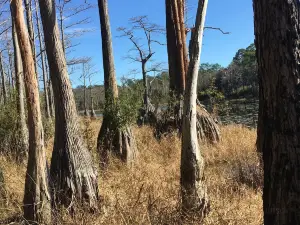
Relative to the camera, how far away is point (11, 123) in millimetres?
9750

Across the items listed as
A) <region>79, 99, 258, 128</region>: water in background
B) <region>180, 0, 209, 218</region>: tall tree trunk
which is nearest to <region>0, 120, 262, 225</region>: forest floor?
<region>180, 0, 209, 218</region>: tall tree trunk

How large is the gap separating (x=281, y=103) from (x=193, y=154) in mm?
2390

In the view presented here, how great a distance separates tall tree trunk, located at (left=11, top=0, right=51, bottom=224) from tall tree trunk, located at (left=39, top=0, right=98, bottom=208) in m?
0.32

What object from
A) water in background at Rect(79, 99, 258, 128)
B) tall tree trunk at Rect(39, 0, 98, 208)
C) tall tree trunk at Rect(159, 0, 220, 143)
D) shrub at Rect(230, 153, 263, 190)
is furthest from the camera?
water in background at Rect(79, 99, 258, 128)

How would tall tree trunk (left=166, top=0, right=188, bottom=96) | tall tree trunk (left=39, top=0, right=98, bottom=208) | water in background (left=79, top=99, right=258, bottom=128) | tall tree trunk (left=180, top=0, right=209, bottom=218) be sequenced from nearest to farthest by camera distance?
tall tree trunk (left=180, top=0, right=209, bottom=218)
tall tree trunk (left=39, top=0, right=98, bottom=208)
tall tree trunk (left=166, top=0, right=188, bottom=96)
water in background (left=79, top=99, right=258, bottom=128)

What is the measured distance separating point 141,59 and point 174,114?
722 inches

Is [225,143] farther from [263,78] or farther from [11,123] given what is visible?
[263,78]

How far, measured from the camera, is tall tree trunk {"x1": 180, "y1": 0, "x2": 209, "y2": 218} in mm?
4734

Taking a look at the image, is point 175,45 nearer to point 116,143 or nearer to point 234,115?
point 116,143

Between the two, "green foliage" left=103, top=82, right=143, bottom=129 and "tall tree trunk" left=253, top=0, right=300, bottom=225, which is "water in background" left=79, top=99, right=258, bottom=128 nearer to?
"green foliage" left=103, top=82, right=143, bottom=129

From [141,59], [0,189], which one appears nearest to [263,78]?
[0,189]

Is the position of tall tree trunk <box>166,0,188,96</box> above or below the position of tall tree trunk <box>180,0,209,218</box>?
above

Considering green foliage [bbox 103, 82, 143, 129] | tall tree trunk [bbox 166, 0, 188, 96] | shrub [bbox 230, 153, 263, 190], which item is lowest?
shrub [bbox 230, 153, 263, 190]

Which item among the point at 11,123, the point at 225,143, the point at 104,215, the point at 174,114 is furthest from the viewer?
the point at 174,114
